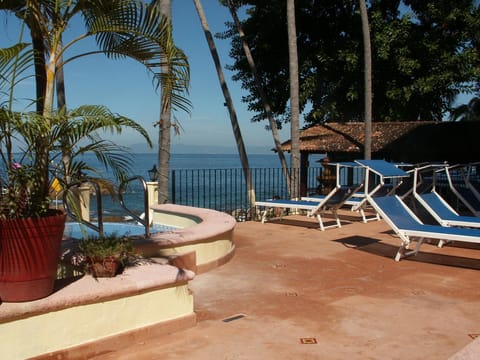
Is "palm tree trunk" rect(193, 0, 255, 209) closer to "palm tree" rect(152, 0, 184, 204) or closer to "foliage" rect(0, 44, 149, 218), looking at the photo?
"palm tree" rect(152, 0, 184, 204)

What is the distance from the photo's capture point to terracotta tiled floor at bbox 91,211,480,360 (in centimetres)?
344

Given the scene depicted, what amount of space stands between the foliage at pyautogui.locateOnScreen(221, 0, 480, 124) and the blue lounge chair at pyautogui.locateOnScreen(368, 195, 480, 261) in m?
12.9

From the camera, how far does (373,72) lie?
64.1ft

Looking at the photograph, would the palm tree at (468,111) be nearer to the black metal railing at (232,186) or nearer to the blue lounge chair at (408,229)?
the black metal railing at (232,186)

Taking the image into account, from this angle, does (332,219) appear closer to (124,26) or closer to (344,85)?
(124,26)

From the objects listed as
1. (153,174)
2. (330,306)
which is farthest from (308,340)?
(153,174)

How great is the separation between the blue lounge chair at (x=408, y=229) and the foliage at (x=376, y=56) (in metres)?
12.9

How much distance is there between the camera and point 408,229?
20.8 feet

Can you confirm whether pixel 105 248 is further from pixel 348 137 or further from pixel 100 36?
pixel 348 137

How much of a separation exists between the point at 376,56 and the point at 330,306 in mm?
16280

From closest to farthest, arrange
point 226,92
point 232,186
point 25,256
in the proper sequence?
point 25,256
point 226,92
point 232,186

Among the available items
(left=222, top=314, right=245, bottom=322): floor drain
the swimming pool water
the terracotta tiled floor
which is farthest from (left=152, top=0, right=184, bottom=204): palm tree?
(left=222, top=314, right=245, bottom=322): floor drain

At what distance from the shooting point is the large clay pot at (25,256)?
3.07 metres

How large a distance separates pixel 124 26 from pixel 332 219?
7255 mm
